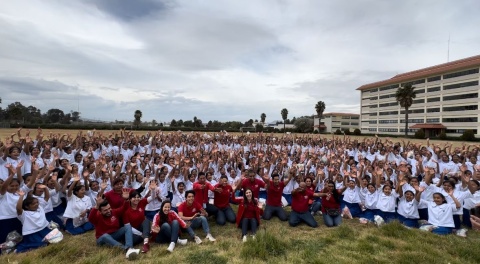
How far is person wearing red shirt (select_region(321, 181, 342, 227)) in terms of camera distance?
8179 mm

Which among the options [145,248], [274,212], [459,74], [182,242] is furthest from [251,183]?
[459,74]

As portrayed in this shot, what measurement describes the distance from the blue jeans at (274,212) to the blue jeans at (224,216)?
1.02 metres

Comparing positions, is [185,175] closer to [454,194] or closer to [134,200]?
[134,200]

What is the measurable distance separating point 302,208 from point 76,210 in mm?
5862

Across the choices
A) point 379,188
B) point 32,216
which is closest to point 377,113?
point 379,188

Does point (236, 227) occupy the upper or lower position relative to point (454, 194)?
lower

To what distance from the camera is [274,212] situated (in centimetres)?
870

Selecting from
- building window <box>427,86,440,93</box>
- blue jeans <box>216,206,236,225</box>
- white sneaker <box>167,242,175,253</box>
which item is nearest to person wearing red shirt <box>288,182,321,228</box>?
blue jeans <box>216,206,236,225</box>

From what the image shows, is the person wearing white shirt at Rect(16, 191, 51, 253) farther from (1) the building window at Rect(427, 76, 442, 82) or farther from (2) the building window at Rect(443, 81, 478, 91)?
(1) the building window at Rect(427, 76, 442, 82)

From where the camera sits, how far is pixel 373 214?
8430 mm

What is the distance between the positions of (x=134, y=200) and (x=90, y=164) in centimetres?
289

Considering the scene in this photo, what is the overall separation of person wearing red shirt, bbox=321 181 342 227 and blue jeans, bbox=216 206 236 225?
2.60 meters

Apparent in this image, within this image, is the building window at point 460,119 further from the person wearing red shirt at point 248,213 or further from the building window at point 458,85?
the person wearing red shirt at point 248,213

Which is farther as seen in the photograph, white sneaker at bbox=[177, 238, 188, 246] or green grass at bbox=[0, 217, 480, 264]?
white sneaker at bbox=[177, 238, 188, 246]
